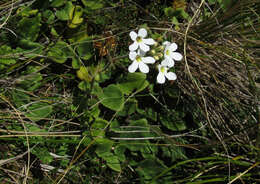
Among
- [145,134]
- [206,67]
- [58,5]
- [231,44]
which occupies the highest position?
[58,5]

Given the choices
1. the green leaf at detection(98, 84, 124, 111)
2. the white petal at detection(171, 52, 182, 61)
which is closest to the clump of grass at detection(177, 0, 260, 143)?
the white petal at detection(171, 52, 182, 61)

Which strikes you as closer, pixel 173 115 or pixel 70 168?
pixel 70 168

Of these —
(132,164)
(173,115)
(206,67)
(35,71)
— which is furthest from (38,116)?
(206,67)

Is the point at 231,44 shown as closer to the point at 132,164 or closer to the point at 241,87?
the point at 241,87

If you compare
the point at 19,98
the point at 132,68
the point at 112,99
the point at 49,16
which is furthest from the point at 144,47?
the point at 19,98

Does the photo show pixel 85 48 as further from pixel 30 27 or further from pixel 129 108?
pixel 129 108

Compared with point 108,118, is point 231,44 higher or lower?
higher

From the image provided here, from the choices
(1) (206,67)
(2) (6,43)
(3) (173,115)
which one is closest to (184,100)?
(3) (173,115)

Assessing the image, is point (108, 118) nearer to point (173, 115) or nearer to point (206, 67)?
point (173, 115)
